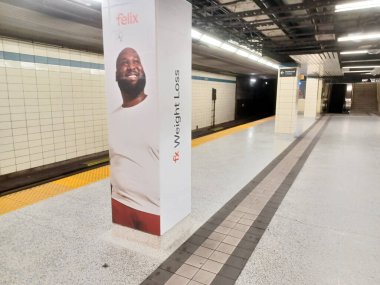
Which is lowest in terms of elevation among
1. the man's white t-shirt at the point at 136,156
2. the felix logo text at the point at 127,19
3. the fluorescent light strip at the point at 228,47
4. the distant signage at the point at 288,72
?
the man's white t-shirt at the point at 136,156

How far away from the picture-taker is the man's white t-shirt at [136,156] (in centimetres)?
243

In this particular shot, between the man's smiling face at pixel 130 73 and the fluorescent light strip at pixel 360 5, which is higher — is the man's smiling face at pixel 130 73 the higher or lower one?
the lower one

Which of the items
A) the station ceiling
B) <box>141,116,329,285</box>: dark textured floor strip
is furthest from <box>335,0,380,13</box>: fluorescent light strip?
<box>141,116,329,285</box>: dark textured floor strip

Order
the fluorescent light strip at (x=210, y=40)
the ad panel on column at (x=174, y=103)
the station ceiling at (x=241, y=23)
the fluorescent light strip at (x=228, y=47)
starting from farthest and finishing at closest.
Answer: the fluorescent light strip at (x=228, y=47)
the fluorescent light strip at (x=210, y=40)
the station ceiling at (x=241, y=23)
the ad panel on column at (x=174, y=103)

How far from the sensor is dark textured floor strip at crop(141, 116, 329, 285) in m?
2.23

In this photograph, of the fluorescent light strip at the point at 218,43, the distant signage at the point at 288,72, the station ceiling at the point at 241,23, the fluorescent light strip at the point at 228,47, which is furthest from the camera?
the distant signage at the point at 288,72

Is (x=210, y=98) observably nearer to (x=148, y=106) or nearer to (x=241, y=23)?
(x=241, y=23)

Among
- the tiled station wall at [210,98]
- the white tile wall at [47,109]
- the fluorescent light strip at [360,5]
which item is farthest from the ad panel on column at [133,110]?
the tiled station wall at [210,98]

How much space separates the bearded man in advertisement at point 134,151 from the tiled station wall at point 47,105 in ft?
11.7

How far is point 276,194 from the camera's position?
4004 millimetres

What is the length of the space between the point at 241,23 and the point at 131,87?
148 inches

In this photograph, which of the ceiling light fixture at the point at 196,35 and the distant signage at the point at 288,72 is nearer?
the ceiling light fixture at the point at 196,35

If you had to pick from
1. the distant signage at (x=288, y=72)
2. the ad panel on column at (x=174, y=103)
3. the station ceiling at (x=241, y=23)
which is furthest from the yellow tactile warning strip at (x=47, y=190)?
the distant signage at (x=288, y=72)

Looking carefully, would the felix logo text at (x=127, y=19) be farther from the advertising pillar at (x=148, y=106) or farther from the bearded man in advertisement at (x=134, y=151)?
the bearded man in advertisement at (x=134, y=151)
